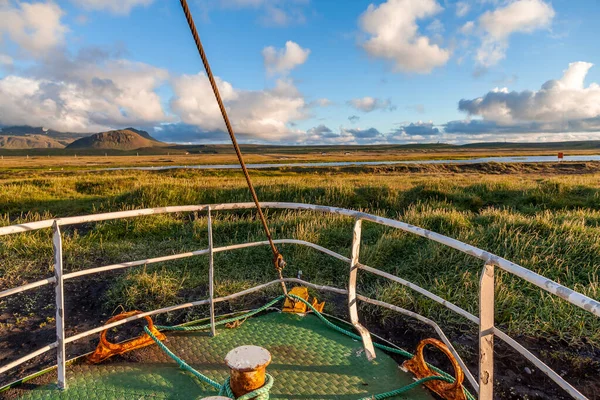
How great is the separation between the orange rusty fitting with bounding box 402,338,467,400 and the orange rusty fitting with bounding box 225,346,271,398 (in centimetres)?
115

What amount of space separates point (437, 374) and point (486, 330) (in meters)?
0.90

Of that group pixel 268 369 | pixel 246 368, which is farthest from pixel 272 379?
pixel 268 369

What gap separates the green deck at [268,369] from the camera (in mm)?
2547

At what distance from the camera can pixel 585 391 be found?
126 inches

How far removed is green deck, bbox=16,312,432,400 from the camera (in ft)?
8.36

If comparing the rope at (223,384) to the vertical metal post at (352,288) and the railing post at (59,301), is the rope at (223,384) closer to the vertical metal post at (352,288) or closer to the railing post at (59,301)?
the railing post at (59,301)

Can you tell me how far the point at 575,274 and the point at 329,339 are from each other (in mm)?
4338

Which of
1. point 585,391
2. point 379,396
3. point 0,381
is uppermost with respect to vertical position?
point 379,396

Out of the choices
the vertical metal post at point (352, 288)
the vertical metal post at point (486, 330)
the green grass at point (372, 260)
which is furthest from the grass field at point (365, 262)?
the vertical metal post at point (486, 330)

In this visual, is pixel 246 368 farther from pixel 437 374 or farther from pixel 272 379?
pixel 437 374

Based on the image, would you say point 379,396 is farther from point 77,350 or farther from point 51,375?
point 77,350

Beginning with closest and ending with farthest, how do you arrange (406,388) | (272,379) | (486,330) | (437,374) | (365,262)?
1. (486,330)
2. (272,379)
3. (406,388)
4. (437,374)
5. (365,262)

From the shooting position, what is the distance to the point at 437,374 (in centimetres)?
261

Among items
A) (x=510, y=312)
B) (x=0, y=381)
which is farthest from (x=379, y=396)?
(x=0, y=381)
